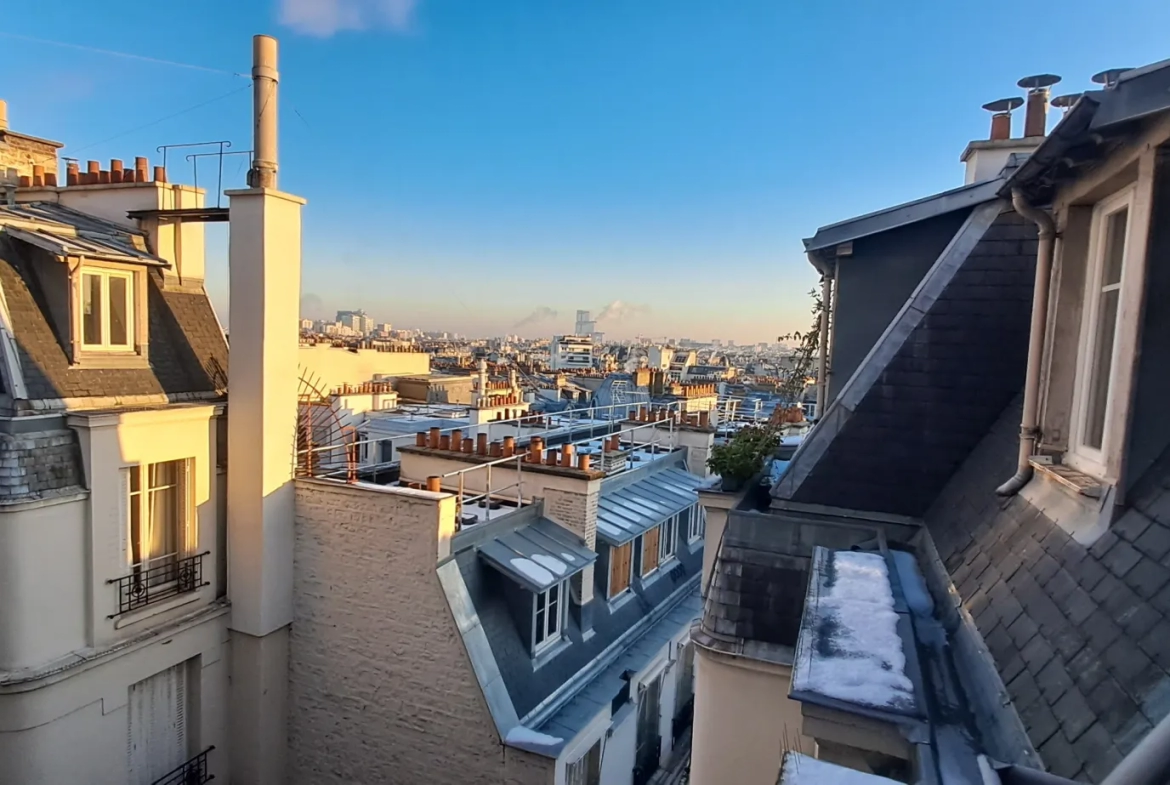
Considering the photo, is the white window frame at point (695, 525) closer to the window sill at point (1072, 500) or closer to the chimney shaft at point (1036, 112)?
the chimney shaft at point (1036, 112)

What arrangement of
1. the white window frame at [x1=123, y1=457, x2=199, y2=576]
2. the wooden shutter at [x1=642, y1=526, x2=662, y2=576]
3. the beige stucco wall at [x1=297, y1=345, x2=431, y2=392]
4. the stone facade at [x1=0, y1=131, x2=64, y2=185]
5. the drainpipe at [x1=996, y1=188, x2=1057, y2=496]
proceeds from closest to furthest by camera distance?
the drainpipe at [x1=996, y1=188, x2=1057, y2=496], the white window frame at [x1=123, y1=457, x2=199, y2=576], the stone facade at [x1=0, y1=131, x2=64, y2=185], the wooden shutter at [x1=642, y1=526, x2=662, y2=576], the beige stucco wall at [x1=297, y1=345, x2=431, y2=392]

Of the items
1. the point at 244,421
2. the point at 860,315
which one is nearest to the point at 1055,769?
the point at 860,315

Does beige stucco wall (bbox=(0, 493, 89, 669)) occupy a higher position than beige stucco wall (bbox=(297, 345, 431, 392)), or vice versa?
beige stucco wall (bbox=(297, 345, 431, 392))

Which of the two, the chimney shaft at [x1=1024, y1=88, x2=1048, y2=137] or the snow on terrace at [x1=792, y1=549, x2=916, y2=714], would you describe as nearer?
the snow on terrace at [x1=792, y1=549, x2=916, y2=714]

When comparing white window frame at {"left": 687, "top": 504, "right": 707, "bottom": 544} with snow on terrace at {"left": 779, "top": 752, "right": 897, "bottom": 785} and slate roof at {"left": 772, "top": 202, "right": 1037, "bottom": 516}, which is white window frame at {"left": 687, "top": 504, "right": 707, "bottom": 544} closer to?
slate roof at {"left": 772, "top": 202, "right": 1037, "bottom": 516}

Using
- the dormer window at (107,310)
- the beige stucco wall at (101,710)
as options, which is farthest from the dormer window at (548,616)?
the dormer window at (107,310)

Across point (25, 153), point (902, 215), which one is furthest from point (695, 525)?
point (25, 153)

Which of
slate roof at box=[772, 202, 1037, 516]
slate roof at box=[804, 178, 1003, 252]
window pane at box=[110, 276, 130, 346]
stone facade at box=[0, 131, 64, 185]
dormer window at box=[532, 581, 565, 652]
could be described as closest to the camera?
slate roof at box=[772, 202, 1037, 516]

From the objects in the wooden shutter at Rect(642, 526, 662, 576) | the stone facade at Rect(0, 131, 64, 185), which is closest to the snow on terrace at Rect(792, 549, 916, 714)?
the wooden shutter at Rect(642, 526, 662, 576)
